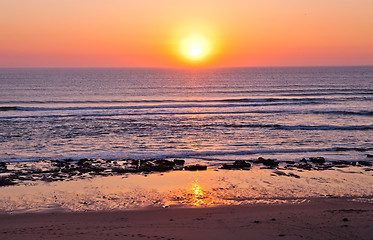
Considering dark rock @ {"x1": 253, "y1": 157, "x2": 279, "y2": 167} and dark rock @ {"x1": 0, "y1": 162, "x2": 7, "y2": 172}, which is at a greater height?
dark rock @ {"x1": 253, "y1": 157, "x2": 279, "y2": 167}

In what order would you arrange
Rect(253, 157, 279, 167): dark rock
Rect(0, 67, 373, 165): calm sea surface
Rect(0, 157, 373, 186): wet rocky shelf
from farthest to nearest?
Rect(0, 67, 373, 165): calm sea surface
Rect(253, 157, 279, 167): dark rock
Rect(0, 157, 373, 186): wet rocky shelf

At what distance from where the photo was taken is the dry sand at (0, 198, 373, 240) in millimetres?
10109

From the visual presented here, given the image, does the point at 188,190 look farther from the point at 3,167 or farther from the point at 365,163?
the point at 365,163

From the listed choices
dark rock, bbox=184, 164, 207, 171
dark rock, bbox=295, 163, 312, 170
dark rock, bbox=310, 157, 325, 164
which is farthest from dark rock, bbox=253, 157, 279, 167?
dark rock, bbox=184, 164, 207, 171

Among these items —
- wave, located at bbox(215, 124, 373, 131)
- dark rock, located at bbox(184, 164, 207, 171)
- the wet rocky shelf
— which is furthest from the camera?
wave, located at bbox(215, 124, 373, 131)

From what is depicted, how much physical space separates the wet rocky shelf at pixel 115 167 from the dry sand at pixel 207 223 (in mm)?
4692

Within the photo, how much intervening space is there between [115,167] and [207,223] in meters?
8.31

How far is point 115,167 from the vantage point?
1827 centimetres

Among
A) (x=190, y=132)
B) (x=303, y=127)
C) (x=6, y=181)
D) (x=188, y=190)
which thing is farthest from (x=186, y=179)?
(x=303, y=127)

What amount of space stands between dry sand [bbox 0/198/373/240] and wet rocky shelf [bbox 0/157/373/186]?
4.69 meters

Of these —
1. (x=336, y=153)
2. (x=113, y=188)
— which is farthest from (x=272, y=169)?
(x=113, y=188)

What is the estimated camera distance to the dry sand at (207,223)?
10.1 m

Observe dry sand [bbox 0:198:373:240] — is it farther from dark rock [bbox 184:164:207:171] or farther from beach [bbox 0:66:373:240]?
dark rock [bbox 184:164:207:171]

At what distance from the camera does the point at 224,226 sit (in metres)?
10.8
